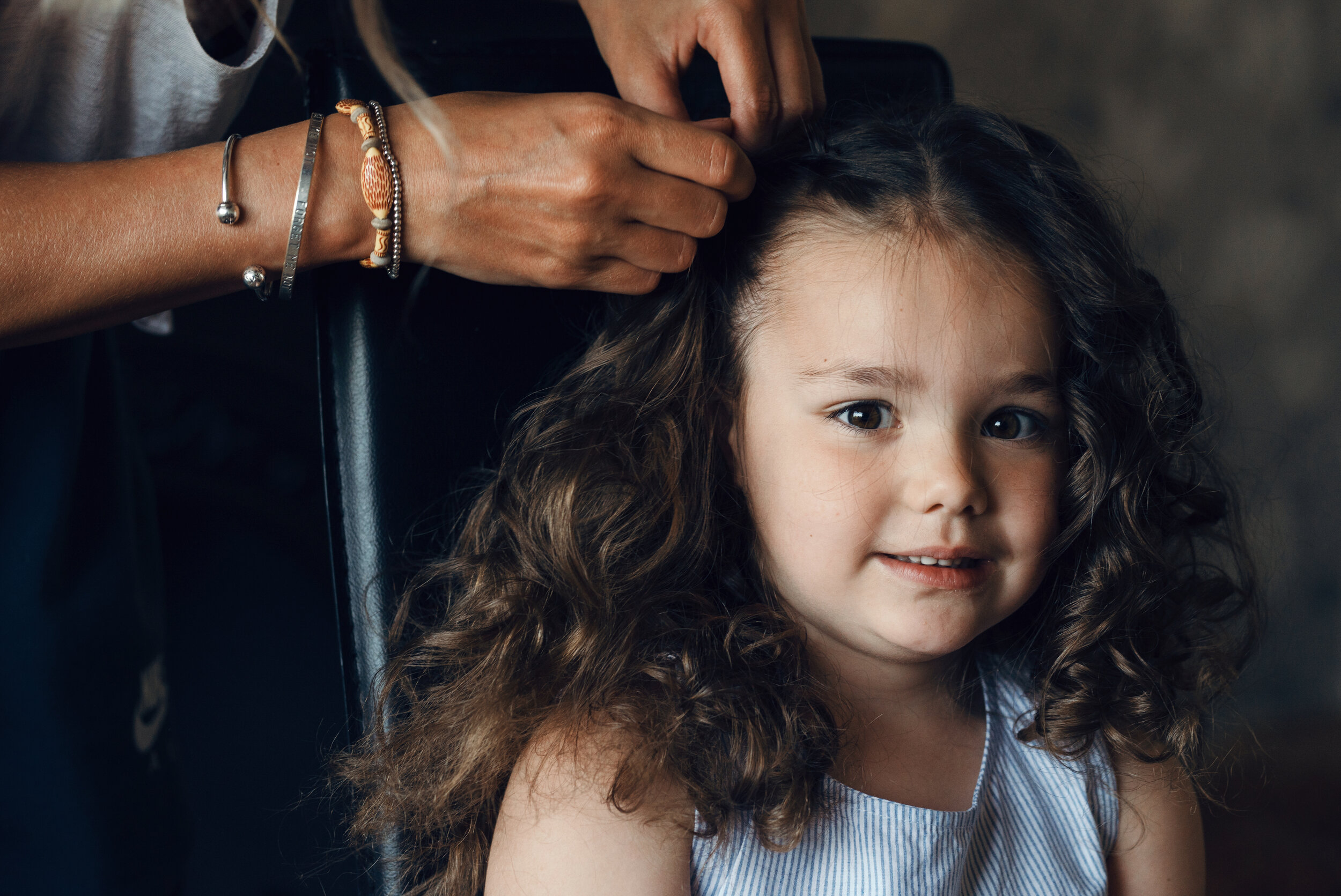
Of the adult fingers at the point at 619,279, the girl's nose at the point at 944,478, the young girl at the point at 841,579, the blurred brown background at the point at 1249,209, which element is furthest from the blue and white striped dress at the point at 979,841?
the blurred brown background at the point at 1249,209

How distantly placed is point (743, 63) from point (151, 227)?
17.7 inches

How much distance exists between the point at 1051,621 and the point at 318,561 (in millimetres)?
1004

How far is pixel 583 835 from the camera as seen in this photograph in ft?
2.44

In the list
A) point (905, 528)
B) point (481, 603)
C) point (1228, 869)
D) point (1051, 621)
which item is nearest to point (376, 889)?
point (481, 603)

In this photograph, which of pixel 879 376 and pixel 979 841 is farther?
pixel 979 841

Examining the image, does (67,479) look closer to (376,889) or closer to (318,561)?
(376,889)

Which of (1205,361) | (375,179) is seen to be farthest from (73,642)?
(1205,361)

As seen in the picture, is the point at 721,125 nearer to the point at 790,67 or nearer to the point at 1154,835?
the point at 790,67

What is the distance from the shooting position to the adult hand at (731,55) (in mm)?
772

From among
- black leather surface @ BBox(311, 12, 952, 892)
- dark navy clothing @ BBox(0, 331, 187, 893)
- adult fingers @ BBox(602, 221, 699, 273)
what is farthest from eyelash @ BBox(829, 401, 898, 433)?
dark navy clothing @ BBox(0, 331, 187, 893)

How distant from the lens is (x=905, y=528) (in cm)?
75

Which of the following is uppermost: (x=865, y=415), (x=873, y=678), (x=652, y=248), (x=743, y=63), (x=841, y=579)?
(x=743, y=63)

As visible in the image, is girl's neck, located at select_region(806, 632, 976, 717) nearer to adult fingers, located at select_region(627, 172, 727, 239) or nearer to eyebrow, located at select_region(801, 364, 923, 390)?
eyebrow, located at select_region(801, 364, 923, 390)

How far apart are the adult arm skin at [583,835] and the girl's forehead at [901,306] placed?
355mm
